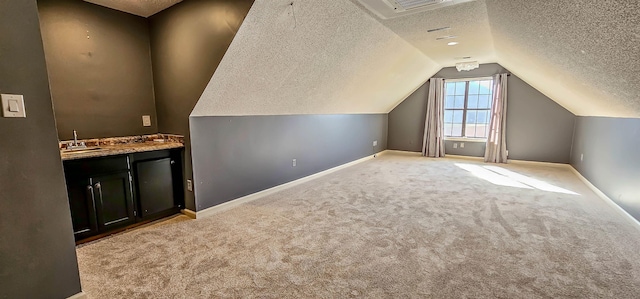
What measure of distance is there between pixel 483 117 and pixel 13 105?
288 inches

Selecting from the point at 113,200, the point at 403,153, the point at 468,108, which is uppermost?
the point at 468,108

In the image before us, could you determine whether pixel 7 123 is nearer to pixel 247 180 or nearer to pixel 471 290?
pixel 247 180

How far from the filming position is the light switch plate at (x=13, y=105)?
1.24 m

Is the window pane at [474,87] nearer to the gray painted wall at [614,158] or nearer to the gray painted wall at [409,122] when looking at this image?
the gray painted wall at [409,122]

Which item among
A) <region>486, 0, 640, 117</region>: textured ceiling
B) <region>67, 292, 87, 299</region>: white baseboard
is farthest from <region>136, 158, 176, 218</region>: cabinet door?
<region>486, 0, 640, 117</region>: textured ceiling

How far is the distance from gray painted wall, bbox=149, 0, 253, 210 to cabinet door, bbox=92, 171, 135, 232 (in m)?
0.52

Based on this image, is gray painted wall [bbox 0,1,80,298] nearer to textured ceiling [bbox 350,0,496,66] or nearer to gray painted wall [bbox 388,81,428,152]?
textured ceiling [bbox 350,0,496,66]

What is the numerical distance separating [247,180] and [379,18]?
2408mm

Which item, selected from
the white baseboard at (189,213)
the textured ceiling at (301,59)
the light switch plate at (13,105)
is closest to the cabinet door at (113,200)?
the white baseboard at (189,213)

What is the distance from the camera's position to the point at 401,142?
712cm

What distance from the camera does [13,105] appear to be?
127 cm

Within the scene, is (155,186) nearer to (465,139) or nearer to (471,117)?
(465,139)

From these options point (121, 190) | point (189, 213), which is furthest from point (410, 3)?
point (121, 190)

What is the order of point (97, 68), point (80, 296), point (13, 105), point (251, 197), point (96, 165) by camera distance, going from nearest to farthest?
point (13, 105), point (80, 296), point (96, 165), point (97, 68), point (251, 197)
